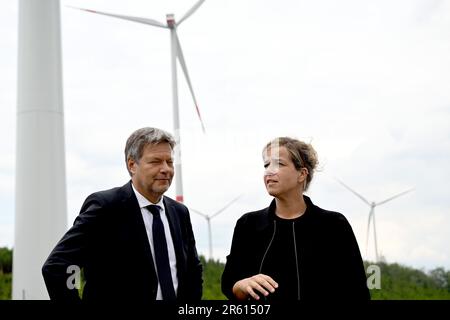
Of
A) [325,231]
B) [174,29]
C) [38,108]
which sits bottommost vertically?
[325,231]

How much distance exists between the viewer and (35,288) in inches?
667

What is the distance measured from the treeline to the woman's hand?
115 ft

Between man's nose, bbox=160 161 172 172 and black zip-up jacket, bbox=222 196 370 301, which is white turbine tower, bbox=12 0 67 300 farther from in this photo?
black zip-up jacket, bbox=222 196 370 301

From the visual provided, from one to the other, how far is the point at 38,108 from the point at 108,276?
12.0 metres

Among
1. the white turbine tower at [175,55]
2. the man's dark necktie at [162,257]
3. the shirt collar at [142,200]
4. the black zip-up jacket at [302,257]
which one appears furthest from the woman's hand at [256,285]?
the white turbine tower at [175,55]

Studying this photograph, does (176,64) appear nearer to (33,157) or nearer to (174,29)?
Answer: (174,29)

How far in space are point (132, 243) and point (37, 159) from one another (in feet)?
39.4

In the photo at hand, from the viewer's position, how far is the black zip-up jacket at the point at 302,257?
571 centimetres

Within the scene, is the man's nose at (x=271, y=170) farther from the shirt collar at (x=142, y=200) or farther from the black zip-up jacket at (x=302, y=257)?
the shirt collar at (x=142, y=200)

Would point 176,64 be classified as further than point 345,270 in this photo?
Yes

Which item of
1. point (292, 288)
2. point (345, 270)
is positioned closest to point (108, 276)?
point (292, 288)

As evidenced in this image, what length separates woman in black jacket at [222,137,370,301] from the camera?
5.71 m

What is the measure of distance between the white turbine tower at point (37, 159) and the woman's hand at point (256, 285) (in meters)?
12.2
